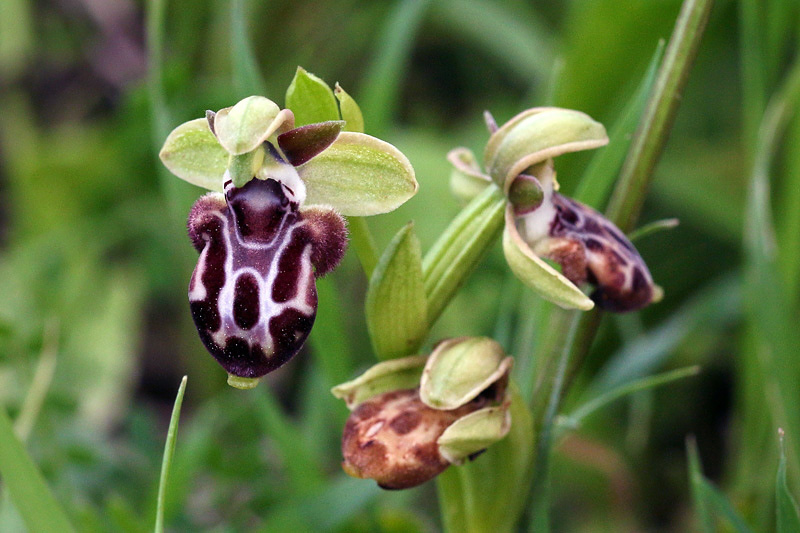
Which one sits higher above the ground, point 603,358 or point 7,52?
point 7,52

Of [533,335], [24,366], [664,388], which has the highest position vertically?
[533,335]

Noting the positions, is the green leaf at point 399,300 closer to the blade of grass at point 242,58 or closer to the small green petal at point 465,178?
the small green petal at point 465,178

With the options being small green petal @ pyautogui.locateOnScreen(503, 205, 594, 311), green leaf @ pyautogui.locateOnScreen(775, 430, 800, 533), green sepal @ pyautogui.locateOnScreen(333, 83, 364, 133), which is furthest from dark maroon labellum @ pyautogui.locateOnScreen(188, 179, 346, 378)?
green leaf @ pyautogui.locateOnScreen(775, 430, 800, 533)

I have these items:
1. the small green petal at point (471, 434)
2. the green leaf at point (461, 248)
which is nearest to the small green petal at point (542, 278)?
the green leaf at point (461, 248)

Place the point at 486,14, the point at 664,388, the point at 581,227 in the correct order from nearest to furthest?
the point at 581,227 < the point at 664,388 < the point at 486,14

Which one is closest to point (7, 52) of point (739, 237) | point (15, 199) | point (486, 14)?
point (15, 199)

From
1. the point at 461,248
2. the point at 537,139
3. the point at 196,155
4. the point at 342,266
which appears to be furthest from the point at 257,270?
the point at 342,266

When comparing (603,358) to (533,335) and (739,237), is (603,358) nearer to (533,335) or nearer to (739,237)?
(739,237)
